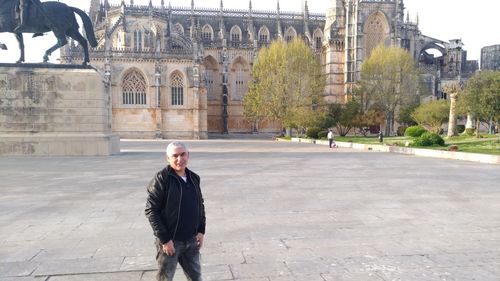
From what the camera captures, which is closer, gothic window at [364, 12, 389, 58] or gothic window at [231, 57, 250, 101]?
gothic window at [364, 12, 389, 58]

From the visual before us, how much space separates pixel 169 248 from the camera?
3.16 m

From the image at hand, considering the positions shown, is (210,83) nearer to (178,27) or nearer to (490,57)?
(178,27)

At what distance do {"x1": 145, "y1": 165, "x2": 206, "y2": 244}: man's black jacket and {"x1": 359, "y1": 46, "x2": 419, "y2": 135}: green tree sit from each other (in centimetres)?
4662

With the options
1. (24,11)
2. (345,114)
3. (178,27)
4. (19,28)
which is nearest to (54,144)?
(19,28)

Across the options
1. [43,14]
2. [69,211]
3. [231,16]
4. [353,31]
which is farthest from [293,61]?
[69,211]

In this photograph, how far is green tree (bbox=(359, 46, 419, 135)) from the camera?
46.0 metres

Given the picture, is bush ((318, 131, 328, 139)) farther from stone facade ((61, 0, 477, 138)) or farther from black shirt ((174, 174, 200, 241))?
black shirt ((174, 174, 200, 241))

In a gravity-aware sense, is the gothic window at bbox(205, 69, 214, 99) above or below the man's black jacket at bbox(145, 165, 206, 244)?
above

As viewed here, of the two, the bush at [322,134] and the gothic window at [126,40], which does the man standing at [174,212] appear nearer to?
the bush at [322,134]

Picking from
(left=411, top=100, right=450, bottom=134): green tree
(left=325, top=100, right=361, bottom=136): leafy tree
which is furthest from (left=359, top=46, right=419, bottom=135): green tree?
(left=411, top=100, right=450, bottom=134): green tree

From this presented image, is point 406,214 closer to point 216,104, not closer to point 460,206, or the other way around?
point 460,206

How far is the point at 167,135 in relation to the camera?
153 feet

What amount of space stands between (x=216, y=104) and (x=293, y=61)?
17240 millimetres

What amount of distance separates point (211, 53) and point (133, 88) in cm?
1470
